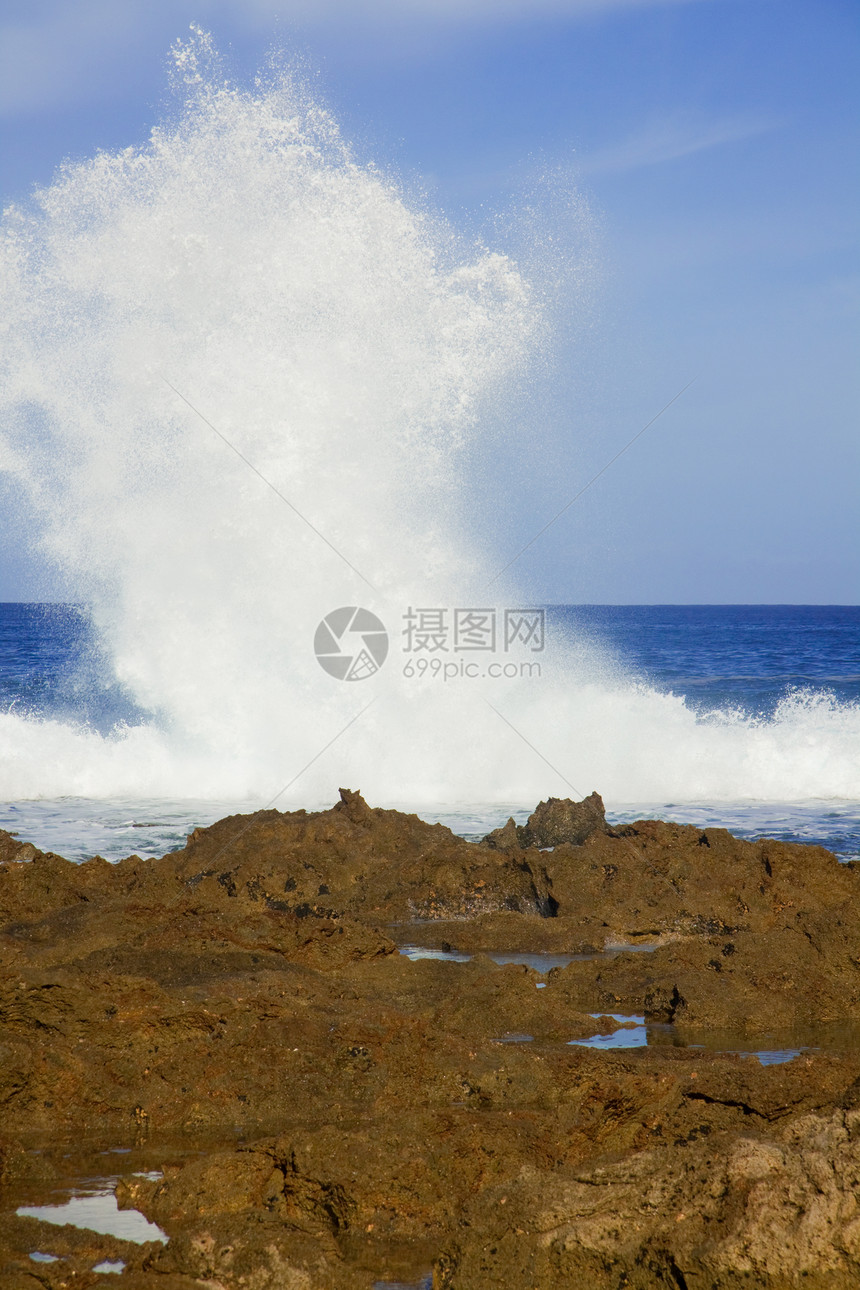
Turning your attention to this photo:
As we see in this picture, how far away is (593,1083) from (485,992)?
1476 mm

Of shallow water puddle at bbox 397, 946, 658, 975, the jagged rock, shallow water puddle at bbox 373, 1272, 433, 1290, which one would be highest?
the jagged rock

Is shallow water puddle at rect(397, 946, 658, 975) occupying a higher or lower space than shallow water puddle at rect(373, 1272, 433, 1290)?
higher

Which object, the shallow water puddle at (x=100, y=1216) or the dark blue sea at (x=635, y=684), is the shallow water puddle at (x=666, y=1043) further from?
the dark blue sea at (x=635, y=684)

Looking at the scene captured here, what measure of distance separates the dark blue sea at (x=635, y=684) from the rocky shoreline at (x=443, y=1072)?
12.4ft

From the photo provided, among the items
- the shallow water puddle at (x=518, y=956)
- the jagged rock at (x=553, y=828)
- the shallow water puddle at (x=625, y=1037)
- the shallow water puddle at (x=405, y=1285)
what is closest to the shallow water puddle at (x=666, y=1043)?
the shallow water puddle at (x=625, y=1037)

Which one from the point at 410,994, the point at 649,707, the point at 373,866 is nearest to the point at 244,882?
the point at 373,866

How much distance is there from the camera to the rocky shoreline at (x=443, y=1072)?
286 cm

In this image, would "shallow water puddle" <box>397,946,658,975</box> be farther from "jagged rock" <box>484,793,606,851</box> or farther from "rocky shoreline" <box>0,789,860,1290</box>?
"jagged rock" <box>484,793,606,851</box>

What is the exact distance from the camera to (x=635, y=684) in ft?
83.0

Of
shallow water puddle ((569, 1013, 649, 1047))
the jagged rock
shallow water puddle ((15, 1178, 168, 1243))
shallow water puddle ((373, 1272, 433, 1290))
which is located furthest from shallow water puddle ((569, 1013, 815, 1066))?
the jagged rock

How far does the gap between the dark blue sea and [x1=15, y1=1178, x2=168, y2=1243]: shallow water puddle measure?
7.84 metres

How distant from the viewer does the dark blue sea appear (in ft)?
41.7

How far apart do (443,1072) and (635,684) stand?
2147 centimetres

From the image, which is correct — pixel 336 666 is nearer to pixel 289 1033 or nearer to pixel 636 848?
pixel 636 848
